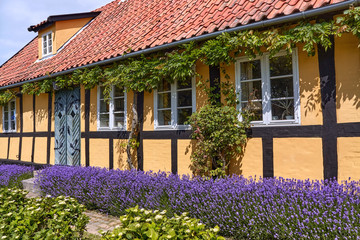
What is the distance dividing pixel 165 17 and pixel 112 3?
17.9ft

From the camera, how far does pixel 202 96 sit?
5805 mm

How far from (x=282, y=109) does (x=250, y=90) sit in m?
0.69

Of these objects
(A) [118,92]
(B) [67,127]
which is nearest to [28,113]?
(B) [67,127]

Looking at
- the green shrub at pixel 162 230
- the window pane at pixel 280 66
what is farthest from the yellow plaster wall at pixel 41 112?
the green shrub at pixel 162 230

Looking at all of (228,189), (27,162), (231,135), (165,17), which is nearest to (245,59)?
(231,135)

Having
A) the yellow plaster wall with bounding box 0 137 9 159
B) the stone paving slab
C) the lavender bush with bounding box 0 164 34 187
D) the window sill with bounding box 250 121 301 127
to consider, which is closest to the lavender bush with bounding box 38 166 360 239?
the stone paving slab

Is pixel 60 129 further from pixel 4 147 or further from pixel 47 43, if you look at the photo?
pixel 4 147

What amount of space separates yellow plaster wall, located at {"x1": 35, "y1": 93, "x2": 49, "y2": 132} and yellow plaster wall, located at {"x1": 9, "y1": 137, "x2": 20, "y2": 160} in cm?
154

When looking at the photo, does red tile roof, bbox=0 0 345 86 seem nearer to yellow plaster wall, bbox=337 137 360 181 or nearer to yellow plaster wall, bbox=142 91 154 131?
yellow plaster wall, bbox=142 91 154 131

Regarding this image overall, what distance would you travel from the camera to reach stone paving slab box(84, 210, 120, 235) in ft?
Result: 15.6

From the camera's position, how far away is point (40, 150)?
959 centimetres

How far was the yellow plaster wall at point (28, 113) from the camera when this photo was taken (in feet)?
32.8

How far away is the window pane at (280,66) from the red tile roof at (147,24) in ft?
2.43

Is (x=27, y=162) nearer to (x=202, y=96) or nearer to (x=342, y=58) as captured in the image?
(x=202, y=96)
